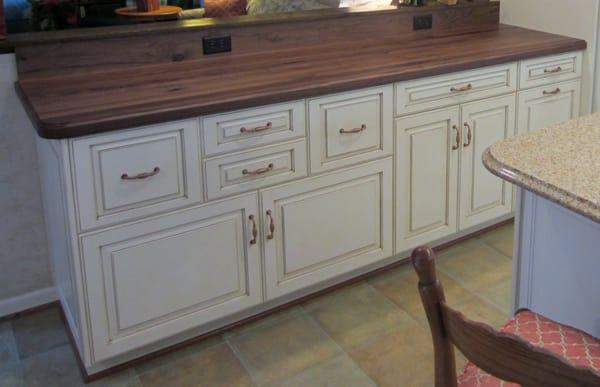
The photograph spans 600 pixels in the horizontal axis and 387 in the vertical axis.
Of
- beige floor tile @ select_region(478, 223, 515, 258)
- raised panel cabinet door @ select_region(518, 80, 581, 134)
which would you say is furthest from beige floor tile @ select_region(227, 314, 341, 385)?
raised panel cabinet door @ select_region(518, 80, 581, 134)

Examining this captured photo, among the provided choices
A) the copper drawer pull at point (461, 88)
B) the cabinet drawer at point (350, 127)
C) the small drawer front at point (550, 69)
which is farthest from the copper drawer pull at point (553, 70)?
the cabinet drawer at point (350, 127)

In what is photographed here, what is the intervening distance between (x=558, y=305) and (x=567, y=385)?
70cm

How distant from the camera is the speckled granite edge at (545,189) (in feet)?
4.00

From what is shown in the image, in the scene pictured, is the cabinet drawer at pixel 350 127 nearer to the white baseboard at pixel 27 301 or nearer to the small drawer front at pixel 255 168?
the small drawer front at pixel 255 168

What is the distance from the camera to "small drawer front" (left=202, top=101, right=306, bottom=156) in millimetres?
2131

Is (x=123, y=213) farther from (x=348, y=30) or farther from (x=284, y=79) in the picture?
(x=348, y=30)

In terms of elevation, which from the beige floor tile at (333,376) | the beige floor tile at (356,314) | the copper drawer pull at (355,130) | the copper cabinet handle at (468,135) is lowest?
the beige floor tile at (333,376)

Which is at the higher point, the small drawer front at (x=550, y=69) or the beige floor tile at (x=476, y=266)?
the small drawer front at (x=550, y=69)

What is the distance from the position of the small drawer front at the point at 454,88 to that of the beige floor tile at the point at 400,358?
0.83 metres

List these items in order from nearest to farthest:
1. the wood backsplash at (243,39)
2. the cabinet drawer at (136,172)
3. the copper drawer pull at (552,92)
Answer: the cabinet drawer at (136,172) < the wood backsplash at (243,39) < the copper drawer pull at (552,92)

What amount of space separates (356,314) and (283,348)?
0.34 metres

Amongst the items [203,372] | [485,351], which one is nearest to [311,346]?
[203,372]

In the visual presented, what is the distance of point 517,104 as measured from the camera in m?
2.98

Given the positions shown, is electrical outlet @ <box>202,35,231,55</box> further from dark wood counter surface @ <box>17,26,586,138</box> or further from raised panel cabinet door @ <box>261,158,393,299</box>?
raised panel cabinet door @ <box>261,158,393,299</box>
